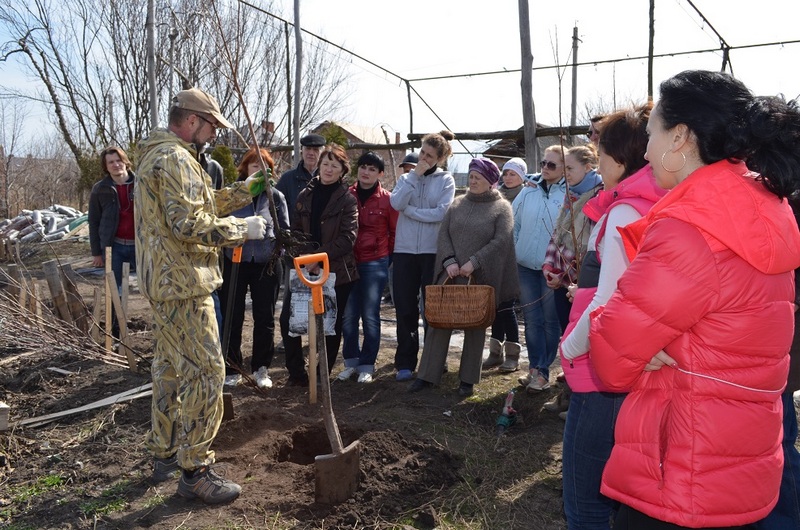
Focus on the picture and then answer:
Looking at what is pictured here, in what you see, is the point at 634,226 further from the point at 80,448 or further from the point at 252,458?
the point at 80,448

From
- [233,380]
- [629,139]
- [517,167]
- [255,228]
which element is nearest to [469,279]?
[517,167]

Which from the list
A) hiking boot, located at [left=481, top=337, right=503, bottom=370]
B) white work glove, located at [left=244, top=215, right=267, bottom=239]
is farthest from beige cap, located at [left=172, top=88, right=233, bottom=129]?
hiking boot, located at [left=481, top=337, right=503, bottom=370]

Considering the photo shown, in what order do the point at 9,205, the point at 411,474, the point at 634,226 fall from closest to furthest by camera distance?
the point at 634,226 < the point at 411,474 < the point at 9,205

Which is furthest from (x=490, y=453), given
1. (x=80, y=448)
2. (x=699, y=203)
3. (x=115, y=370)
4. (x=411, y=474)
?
(x=115, y=370)

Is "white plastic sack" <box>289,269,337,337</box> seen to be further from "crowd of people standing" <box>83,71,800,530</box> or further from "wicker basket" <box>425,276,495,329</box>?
"wicker basket" <box>425,276,495,329</box>

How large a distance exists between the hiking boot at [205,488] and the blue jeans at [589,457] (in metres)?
1.80

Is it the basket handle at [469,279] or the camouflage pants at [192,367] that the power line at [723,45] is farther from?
the camouflage pants at [192,367]

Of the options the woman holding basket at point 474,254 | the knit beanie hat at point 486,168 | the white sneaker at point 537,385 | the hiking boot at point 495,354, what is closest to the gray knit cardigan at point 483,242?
the woman holding basket at point 474,254

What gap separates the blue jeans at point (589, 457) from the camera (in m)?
2.29

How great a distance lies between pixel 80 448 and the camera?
414 centimetres

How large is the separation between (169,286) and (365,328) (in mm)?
2616

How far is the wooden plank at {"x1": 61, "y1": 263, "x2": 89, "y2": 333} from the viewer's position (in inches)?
247

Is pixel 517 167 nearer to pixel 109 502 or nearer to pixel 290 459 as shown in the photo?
pixel 290 459

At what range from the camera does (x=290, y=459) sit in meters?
4.23
